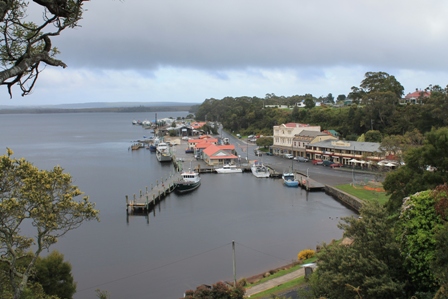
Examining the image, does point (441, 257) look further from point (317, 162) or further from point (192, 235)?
point (317, 162)

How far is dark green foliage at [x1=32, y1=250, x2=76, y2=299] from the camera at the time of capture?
12992 mm

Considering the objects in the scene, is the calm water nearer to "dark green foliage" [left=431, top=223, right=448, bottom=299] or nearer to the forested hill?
"dark green foliage" [left=431, top=223, right=448, bottom=299]

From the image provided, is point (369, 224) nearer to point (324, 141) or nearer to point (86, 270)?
point (86, 270)

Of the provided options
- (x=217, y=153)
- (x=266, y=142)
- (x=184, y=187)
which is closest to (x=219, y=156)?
(x=217, y=153)

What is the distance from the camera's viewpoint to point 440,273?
25.4 ft

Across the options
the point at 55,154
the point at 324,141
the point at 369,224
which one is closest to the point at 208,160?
the point at 324,141

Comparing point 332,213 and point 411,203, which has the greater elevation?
point 411,203

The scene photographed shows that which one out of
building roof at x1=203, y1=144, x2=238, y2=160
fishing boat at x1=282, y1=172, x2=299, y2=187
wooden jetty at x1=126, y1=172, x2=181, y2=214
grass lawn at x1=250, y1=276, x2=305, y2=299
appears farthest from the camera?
building roof at x1=203, y1=144, x2=238, y2=160

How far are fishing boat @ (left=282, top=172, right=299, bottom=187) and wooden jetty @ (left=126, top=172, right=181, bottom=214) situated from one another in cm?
941

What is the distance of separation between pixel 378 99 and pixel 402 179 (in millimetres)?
35583

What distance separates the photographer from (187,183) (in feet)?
112

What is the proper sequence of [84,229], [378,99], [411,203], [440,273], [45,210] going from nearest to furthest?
[440,273] < [45,210] < [411,203] < [84,229] < [378,99]

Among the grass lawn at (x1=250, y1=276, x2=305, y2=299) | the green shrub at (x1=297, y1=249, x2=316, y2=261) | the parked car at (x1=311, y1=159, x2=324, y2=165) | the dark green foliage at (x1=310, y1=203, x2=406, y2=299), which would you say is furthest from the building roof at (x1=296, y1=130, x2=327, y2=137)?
the dark green foliage at (x1=310, y1=203, x2=406, y2=299)

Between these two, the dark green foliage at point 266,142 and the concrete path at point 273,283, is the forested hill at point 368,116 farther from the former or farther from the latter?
the concrete path at point 273,283
